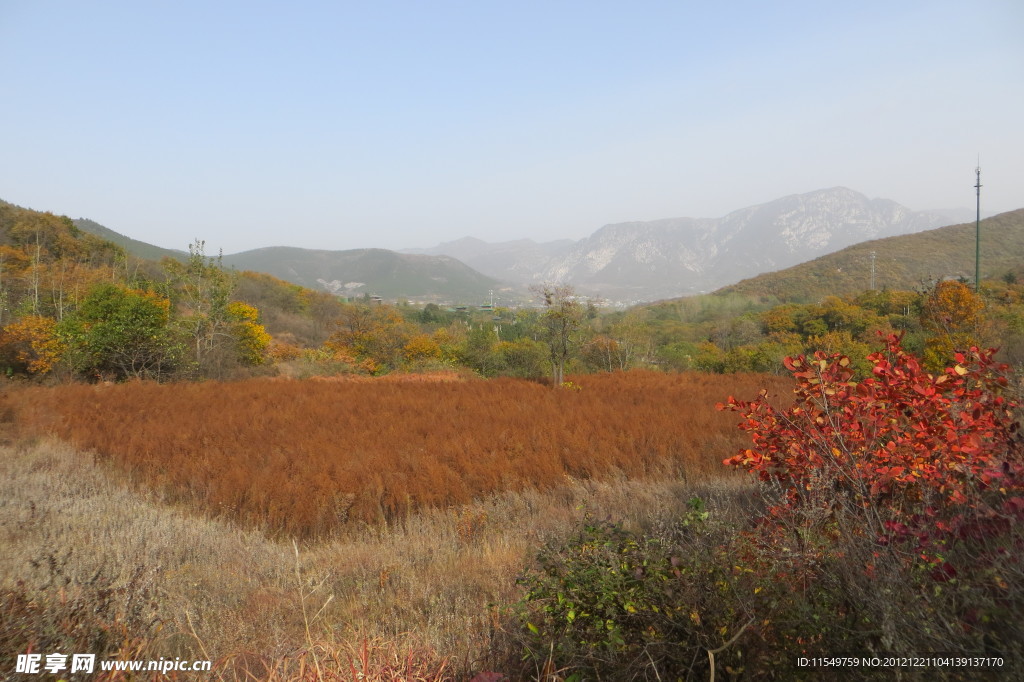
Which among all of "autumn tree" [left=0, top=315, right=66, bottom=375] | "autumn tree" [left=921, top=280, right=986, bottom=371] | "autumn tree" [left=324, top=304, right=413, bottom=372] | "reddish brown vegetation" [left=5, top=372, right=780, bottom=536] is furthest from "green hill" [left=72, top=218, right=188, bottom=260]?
"autumn tree" [left=921, top=280, right=986, bottom=371]

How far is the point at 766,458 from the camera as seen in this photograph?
11.6ft

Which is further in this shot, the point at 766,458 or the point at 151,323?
the point at 151,323

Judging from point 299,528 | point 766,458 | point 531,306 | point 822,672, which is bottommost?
point 299,528

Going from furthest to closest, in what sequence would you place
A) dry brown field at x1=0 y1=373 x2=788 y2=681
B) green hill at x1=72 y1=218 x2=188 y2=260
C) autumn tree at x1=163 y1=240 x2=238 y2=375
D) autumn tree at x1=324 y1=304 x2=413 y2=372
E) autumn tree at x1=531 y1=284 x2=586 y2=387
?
1. green hill at x1=72 y1=218 x2=188 y2=260
2. autumn tree at x1=324 y1=304 x2=413 y2=372
3. autumn tree at x1=163 y1=240 x2=238 y2=375
4. autumn tree at x1=531 y1=284 x2=586 y2=387
5. dry brown field at x1=0 y1=373 x2=788 y2=681

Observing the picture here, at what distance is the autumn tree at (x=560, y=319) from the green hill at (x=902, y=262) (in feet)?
168

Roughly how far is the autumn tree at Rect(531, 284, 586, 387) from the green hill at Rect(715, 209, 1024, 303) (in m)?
51.2

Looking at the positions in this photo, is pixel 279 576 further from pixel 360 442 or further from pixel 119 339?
pixel 119 339

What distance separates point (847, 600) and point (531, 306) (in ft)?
53.2

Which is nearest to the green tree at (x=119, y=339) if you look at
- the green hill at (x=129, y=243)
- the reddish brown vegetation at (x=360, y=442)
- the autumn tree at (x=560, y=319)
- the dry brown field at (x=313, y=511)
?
the reddish brown vegetation at (x=360, y=442)

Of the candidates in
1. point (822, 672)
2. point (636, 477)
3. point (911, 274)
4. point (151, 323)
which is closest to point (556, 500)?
point (636, 477)

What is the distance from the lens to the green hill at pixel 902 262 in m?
58.0

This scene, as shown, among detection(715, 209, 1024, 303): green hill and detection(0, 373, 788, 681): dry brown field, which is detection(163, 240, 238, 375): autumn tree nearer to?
detection(0, 373, 788, 681): dry brown field

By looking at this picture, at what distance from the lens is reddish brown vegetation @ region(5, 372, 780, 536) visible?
19.6 feet

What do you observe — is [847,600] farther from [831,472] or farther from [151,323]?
[151,323]
